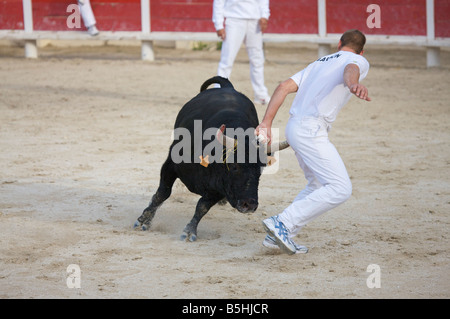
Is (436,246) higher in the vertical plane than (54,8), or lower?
lower

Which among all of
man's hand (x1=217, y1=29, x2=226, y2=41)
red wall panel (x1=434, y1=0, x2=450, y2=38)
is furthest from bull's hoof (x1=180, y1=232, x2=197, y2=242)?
red wall panel (x1=434, y1=0, x2=450, y2=38)

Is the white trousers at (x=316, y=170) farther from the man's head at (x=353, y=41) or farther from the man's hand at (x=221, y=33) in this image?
the man's hand at (x=221, y=33)

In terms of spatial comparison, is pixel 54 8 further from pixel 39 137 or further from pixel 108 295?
pixel 108 295

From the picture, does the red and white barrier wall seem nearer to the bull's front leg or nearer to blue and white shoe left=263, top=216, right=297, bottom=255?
the bull's front leg

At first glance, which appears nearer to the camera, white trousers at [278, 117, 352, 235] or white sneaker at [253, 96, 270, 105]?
white trousers at [278, 117, 352, 235]

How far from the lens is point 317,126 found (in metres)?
3.84

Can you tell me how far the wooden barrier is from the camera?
10.9 m

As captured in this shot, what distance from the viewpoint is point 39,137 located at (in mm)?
Result: 7059

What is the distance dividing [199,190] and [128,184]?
1.27 m

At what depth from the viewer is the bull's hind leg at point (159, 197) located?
4590mm

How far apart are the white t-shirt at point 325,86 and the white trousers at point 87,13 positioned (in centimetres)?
828

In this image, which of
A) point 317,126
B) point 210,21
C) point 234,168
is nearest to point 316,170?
point 317,126

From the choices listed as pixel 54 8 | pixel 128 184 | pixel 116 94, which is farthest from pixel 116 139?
pixel 54 8
